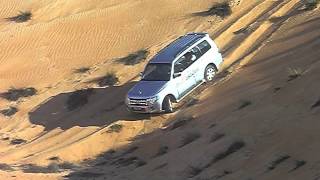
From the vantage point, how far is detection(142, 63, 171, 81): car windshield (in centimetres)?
2117

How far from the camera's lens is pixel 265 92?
18.4m

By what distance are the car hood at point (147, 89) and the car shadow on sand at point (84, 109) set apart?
3.03ft

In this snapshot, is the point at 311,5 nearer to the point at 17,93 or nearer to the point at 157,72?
the point at 157,72

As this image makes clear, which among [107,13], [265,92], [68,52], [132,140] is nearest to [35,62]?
[68,52]

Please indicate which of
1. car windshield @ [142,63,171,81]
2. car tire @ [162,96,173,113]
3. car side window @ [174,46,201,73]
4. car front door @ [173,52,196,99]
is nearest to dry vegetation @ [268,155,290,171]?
car tire @ [162,96,173,113]

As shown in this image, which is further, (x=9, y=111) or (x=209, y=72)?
(x=9, y=111)

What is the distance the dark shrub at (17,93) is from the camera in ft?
90.6

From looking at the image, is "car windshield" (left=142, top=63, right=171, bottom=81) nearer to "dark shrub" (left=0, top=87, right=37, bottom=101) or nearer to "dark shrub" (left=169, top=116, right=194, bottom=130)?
"dark shrub" (left=169, top=116, right=194, bottom=130)

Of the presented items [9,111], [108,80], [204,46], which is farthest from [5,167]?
[204,46]

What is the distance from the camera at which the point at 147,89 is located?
2086 centimetres

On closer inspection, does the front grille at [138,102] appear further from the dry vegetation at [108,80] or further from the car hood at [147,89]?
the dry vegetation at [108,80]

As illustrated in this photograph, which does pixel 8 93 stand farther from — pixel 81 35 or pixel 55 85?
pixel 81 35

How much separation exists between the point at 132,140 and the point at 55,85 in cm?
880

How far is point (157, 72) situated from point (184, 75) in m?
0.92
